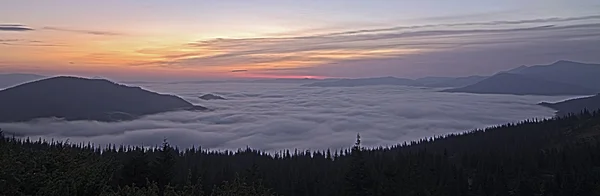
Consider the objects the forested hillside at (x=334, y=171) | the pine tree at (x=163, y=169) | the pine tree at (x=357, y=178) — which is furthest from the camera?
the pine tree at (x=357, y=178)

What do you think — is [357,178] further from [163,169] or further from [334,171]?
[334,171]

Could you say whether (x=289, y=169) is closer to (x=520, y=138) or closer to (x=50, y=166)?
(x=520, y=138)

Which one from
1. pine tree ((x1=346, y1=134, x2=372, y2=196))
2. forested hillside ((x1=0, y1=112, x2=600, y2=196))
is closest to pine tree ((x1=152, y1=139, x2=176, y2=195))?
forested hillside ((x1=0, y1=112, x2=600, y2=196))

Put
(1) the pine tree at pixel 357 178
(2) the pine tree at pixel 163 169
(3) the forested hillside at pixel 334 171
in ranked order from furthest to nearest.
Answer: (1) the pine tree at pixel 357 178 → (2) the pine tree at pixel 163 169 → (3) the forested hillside at pixel 334 171

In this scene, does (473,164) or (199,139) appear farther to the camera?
(199,139)

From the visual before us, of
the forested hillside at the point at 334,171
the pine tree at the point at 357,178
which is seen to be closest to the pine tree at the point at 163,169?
the forested hillside at the point at 334,171

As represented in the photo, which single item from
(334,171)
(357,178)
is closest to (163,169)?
(357,178)

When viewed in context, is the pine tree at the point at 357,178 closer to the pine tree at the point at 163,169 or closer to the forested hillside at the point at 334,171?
the forested hillside at the point at 334,171

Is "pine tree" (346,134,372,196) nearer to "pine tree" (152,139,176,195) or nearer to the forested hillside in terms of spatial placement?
the forested hillside

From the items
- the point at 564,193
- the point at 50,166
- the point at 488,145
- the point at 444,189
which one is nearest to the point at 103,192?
the point at 50,166
